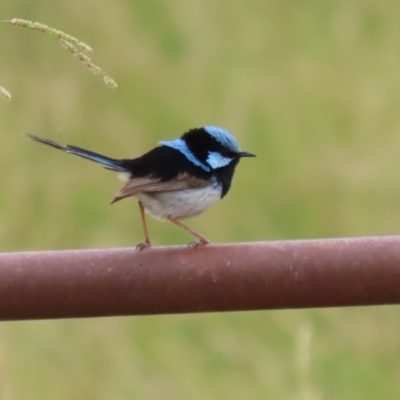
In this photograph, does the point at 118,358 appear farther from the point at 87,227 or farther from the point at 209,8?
the point at 209,8

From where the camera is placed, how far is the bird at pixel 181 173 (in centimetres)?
337

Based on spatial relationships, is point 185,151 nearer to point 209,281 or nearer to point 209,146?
point 209,146

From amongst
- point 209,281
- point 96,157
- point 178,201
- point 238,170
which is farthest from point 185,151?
point 238,170

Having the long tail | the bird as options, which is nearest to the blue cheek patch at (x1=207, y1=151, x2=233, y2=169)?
the bird

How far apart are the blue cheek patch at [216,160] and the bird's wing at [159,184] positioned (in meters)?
0.10

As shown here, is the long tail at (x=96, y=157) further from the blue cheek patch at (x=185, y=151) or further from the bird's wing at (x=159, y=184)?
the blue cheek patch at (x=185, y=151)

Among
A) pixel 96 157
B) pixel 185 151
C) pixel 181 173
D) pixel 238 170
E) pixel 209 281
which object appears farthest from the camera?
pixel 238 170

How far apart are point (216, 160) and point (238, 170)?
3.08 m

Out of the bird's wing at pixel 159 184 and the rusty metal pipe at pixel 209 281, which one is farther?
the bird's wing at pixel 159 184

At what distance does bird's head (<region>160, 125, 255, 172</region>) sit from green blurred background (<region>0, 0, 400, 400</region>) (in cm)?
175

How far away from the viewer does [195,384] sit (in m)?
5.30

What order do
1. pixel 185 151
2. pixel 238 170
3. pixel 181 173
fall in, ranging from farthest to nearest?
pixel 238 170
pixel 185 151
pixel 181 173

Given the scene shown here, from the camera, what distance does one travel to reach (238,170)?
21.7 ft

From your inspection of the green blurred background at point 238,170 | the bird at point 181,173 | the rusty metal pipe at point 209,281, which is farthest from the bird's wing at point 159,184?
the green blurred background at point 238,170
